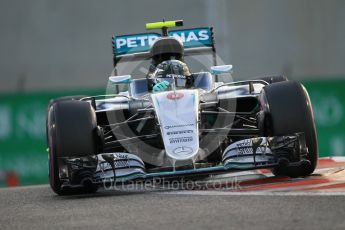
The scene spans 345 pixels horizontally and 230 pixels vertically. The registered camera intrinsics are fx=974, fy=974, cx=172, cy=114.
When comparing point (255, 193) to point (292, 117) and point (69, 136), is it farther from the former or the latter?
point (69, 136)

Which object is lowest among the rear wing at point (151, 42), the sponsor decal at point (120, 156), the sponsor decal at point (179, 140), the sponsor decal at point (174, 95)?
the sponsor decal at point (120, 156)

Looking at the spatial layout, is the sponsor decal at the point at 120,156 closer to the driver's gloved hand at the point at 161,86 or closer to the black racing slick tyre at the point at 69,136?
the black racing slick tyre at the point at 69,136

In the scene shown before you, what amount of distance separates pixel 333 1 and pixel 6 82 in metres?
6.66

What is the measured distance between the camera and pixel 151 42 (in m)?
12.8

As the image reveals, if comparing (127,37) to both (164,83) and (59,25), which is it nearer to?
(164,83)

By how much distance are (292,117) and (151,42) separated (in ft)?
13.1

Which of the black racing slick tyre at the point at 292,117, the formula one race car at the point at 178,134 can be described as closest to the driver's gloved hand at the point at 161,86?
the formula one race car at the point at 178,134

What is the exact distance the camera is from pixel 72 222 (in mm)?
6914

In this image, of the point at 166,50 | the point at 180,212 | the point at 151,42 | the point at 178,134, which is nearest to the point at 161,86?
the point at 166,50

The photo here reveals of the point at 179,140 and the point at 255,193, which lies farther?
the point at 179,140

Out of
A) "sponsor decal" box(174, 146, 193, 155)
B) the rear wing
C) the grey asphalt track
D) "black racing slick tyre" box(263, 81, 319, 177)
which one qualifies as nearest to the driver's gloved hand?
"black racing slick tyre" box(263, 81, 319, 177)

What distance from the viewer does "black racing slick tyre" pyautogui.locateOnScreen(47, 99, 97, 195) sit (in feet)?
29.8

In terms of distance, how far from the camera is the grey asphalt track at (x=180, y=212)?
6.35m

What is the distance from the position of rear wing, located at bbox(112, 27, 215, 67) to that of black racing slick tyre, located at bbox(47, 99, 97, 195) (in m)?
3.45
